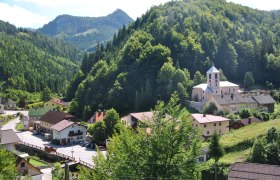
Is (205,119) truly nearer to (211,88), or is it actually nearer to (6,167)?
(211,88)

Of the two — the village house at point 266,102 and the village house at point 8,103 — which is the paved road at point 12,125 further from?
the village house at point 266,102

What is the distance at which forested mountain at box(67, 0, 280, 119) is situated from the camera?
9106 centimetres

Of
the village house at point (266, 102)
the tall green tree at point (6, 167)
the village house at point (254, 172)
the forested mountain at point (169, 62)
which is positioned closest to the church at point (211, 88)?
the forested mountain at point (169, 62)

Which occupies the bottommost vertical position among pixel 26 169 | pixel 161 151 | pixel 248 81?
pixel 26 169

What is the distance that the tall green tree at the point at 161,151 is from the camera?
56.4 feet

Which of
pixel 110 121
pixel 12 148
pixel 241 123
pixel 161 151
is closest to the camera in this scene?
pixel 161 151

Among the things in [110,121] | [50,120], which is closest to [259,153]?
[110,121]

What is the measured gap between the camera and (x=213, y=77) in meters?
81.9

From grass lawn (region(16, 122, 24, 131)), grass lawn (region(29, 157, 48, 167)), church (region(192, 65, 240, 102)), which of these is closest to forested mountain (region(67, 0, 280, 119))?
church (region(192, 65, 240, 102))

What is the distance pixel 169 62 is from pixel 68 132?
3692 cm

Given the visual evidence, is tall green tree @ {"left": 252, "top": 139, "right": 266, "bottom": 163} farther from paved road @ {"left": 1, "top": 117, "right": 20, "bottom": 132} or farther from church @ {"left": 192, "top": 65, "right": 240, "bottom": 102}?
paved road @ {"left": 1, "top": 117, "right": 20, "bottom": 132}

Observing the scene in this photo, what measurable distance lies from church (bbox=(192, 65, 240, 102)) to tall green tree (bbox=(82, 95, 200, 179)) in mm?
63181

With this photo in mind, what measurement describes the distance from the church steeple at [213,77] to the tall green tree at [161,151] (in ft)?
213

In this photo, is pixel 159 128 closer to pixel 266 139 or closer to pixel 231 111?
pixel 266 139
